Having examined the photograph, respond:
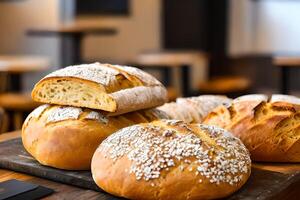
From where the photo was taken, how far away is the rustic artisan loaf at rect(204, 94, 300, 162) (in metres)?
1.16

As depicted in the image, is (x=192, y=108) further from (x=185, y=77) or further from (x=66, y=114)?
(x=185, y=77)

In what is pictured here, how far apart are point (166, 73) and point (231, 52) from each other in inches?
73.3

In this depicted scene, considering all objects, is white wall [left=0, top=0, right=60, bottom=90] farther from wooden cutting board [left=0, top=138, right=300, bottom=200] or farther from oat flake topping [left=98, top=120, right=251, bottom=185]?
oat flake topping [left=98, top=120, right=251, bottom=185]

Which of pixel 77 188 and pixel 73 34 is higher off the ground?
pixel 73 34

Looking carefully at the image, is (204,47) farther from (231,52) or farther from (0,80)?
(0,80)

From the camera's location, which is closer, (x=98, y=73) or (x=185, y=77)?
(x=98, y=73)

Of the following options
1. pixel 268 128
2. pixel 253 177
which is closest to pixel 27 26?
pixel 268 128

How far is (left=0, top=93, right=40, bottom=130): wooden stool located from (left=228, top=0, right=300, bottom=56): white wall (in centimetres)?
328

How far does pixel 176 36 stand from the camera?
22.6ft

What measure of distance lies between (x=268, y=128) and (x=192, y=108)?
33 cm

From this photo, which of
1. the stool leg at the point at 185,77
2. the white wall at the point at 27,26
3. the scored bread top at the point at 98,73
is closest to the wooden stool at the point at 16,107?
the stool leg at the point at 185,77

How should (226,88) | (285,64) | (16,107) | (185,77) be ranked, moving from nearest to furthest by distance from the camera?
(285,64)
(16,107)
(185,77)
(226,88)

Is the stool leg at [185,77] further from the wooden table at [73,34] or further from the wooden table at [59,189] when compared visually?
the wooden table at [59,189]

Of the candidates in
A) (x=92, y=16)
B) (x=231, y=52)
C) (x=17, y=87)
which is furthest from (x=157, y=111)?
(x=231, y=52)
